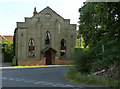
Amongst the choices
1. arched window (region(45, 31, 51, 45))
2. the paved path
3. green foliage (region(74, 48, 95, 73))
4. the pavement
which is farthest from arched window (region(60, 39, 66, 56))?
green foliage (region(74, 48, 95, 73))

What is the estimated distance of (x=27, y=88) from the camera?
11.1 meters

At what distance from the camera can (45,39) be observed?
37.3m

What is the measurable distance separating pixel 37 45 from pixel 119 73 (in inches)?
Result: 969

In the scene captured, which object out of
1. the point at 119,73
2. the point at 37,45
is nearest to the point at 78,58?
the point at 119,73

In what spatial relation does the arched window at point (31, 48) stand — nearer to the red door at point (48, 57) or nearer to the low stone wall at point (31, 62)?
the low stone wall at point (31, 62)

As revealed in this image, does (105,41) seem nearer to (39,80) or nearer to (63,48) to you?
(39,80)

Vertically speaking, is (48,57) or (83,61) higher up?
(83,61)

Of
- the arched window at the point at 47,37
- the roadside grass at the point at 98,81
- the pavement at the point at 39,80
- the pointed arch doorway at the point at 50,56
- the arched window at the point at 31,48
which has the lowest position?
the pavement at the point at 39,80

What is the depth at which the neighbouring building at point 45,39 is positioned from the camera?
3600cm

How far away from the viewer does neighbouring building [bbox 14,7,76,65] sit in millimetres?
36000

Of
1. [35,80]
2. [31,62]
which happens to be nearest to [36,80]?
[35,80]

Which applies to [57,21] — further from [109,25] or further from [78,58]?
[109,25]

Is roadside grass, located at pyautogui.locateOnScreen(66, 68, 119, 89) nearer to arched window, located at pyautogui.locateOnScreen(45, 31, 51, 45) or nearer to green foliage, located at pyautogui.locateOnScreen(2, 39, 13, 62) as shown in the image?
arched window, located at pyautogui.locateOnScreen(45, 31, 51, 45)

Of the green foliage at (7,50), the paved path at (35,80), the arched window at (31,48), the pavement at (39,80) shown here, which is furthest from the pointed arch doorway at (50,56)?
the paved path at (35,80)
